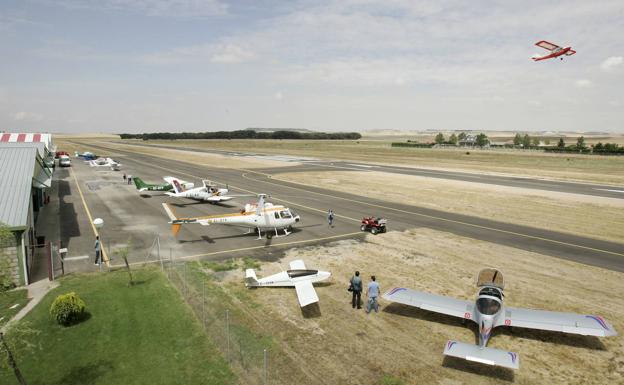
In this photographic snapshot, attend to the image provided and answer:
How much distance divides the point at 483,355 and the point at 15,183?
30282 mm

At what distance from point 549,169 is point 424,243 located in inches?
3006

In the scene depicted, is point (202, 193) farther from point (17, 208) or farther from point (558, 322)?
point (558, 322)

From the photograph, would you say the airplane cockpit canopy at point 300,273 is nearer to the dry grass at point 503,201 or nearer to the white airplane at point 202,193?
the white airplane at point 202,193

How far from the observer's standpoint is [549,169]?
89.4m

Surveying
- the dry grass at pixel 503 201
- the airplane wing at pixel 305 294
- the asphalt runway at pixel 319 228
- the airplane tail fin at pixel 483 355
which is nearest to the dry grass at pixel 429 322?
the airplane wing at pixel 305 294

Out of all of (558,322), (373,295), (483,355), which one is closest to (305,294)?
(373,295)

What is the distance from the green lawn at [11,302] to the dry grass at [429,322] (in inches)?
416

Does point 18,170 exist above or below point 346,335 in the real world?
above

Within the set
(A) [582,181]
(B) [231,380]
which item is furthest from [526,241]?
(A) [582,181]

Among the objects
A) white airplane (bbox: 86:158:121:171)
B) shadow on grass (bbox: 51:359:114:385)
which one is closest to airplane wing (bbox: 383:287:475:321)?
shadow on grass (bbox: 51:359:114:385)

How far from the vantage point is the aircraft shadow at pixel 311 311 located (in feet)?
61.1

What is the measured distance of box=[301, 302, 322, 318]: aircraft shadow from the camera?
18.6 meters

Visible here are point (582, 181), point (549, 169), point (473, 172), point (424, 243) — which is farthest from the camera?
point (549, 169)

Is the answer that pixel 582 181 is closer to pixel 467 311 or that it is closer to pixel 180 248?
pixel 467 311
